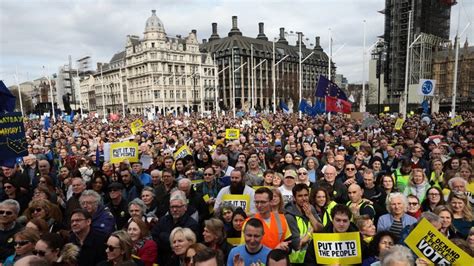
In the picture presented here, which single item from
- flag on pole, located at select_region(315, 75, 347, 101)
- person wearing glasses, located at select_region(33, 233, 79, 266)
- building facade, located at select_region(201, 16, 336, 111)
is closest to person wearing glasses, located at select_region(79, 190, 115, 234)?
person wearing glasses, located at select_region(33, 233, 79, 266)

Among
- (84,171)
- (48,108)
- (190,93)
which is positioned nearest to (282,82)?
(190,93)

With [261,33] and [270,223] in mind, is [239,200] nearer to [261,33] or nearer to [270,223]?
[270,223]

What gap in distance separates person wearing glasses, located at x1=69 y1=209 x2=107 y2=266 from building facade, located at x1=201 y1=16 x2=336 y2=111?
3045 inches

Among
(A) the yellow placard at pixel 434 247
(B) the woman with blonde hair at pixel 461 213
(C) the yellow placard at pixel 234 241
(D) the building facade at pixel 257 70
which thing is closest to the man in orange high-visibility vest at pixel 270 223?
(C) the yellow placard at pixel 234 241

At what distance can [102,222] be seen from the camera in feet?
14.1

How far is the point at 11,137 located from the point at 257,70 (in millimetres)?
93707

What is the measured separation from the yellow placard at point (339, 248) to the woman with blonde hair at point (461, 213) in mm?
1621

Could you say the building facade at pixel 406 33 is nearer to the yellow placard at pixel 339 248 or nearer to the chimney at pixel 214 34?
the yellow placard at pixel 339 248

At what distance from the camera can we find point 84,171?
7.63m

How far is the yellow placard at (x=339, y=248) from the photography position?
3418mm

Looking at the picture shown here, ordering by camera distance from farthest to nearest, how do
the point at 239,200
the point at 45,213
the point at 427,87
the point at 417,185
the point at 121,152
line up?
the point at 427,87
the point at 121,152
the point at 417,185
the point at 239,200
the point at 45,213

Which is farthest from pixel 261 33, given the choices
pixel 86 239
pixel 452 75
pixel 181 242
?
pixel 181 242

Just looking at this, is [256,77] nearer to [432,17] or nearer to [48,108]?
[432,17]

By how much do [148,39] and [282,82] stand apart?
115ft
